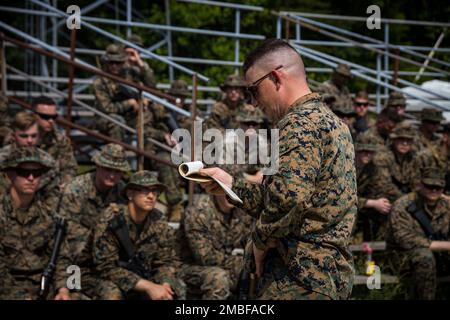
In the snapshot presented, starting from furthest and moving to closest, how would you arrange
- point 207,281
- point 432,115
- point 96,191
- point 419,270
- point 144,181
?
point 432,115
point 419,270
point 96,191
point 207,281
point 144,181

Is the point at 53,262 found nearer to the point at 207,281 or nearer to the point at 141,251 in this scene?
the point at 141,251

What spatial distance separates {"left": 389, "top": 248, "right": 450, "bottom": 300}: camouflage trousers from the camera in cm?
902

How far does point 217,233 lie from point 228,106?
3322mm

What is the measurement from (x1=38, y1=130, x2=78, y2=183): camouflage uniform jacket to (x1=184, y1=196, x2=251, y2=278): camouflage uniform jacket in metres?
1.70

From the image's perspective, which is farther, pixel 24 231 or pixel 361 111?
pixel 361 111

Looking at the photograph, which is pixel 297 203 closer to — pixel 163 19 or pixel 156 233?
pixel 156 233

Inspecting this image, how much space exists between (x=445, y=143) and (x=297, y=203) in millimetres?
7919

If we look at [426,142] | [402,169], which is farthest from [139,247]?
[426,142]

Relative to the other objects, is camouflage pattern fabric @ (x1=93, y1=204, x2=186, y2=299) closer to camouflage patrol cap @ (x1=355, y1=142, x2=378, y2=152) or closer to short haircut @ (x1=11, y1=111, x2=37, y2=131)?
short haircut @ (x1=11, y1=111, x2=37, y2=131)

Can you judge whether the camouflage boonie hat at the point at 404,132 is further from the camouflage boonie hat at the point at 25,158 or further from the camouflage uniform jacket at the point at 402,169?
the camouflage boonie hat at the point at 25,158

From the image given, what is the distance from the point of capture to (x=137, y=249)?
755cm

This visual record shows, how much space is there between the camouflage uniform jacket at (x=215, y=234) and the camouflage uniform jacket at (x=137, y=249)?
1.11ft

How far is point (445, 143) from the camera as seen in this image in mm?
11438
